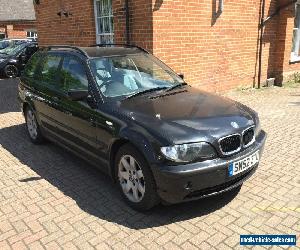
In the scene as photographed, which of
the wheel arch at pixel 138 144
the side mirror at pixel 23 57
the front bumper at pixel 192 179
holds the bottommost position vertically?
the front bumper at pixel 192 179

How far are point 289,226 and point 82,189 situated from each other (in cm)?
251

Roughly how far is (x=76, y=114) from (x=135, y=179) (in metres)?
1.37

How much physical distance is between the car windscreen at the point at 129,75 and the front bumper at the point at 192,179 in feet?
4.58

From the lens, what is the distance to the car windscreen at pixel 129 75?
171 inches

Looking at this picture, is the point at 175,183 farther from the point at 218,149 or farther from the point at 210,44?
the point at 210,44

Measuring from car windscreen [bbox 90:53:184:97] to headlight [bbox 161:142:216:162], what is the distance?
49.8 inches

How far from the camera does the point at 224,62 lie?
31.3 feet

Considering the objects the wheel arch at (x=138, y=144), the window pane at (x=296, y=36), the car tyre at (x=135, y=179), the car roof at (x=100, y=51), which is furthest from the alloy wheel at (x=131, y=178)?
the window pane at (x=296, y=36)

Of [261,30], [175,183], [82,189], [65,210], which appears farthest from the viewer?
[261,30]

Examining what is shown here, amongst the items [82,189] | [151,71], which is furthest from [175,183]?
[151,71]

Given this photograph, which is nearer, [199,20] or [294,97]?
[199,20]

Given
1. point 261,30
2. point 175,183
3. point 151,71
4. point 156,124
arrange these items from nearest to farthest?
point 175,183 → point 156,124 → point 151,71 → point 261,30

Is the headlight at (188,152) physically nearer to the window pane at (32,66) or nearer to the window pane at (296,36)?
the window pane at (32,66)

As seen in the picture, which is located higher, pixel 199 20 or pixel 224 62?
pixel 199 20
